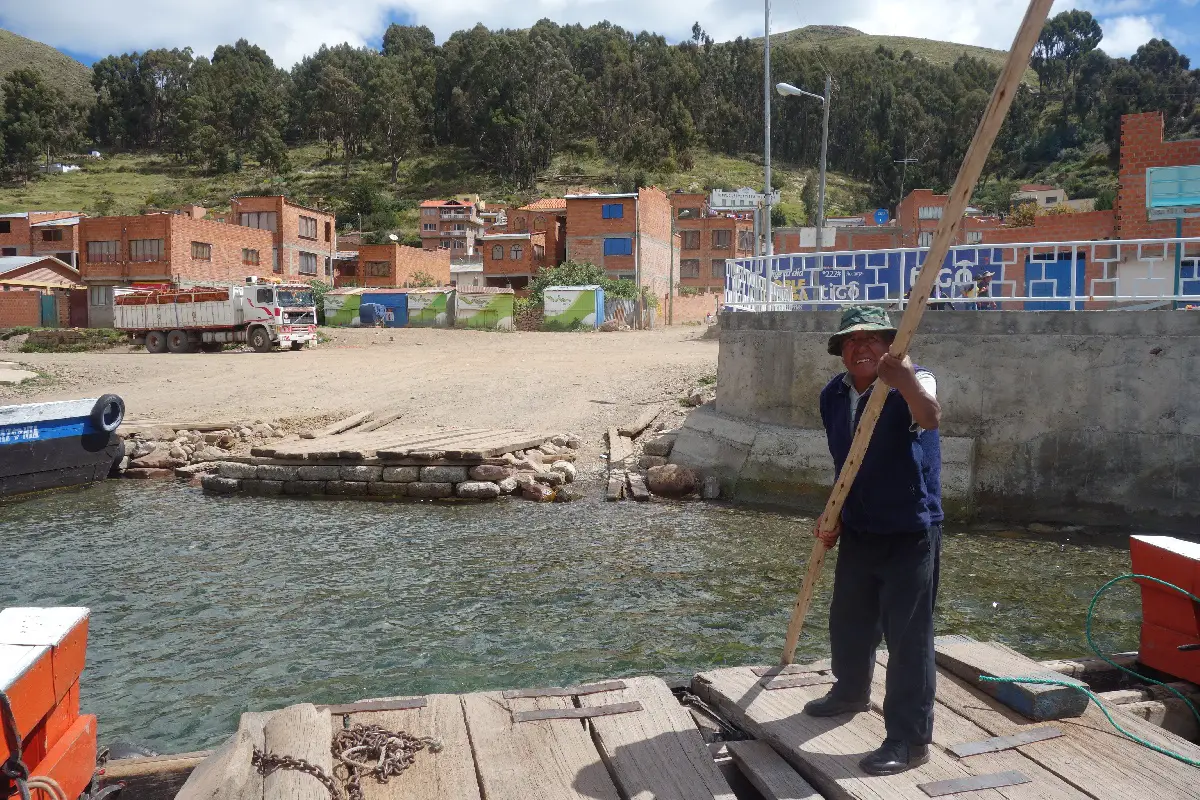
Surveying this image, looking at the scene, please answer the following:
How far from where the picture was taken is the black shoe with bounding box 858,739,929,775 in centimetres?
324

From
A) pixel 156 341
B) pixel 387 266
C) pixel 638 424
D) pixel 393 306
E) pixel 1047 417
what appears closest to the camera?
pixel 1047 417

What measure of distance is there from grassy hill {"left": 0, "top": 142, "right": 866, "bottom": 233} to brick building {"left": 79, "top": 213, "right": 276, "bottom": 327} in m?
37.5

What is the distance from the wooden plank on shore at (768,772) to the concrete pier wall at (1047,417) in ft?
26.4

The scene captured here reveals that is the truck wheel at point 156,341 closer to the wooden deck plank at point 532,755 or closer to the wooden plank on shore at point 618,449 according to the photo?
the wooden plank on shore at point 618,449

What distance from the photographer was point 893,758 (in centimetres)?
327

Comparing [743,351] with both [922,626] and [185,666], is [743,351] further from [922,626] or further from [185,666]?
[922,626]

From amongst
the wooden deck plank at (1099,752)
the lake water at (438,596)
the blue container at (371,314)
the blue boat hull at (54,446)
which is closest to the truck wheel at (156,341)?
the blue container at (371,314)

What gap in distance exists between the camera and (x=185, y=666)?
6.31 m

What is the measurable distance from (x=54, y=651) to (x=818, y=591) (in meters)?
6.27

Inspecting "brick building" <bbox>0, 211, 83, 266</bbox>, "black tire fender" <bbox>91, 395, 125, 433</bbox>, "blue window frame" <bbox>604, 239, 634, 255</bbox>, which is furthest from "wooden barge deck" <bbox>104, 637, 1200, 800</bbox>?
"brick building" <bbox>0, 211, 83, 266</bbox>

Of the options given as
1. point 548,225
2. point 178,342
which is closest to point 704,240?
point 548,225

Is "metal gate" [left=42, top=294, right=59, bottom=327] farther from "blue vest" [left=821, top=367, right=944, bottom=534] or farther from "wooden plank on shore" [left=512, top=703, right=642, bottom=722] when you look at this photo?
"blue vest" [left=821, top=367, right=944, bottom=534]

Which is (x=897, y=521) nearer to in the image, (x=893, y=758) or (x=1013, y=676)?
(x=893, y=758)

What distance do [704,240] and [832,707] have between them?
6398 cm
